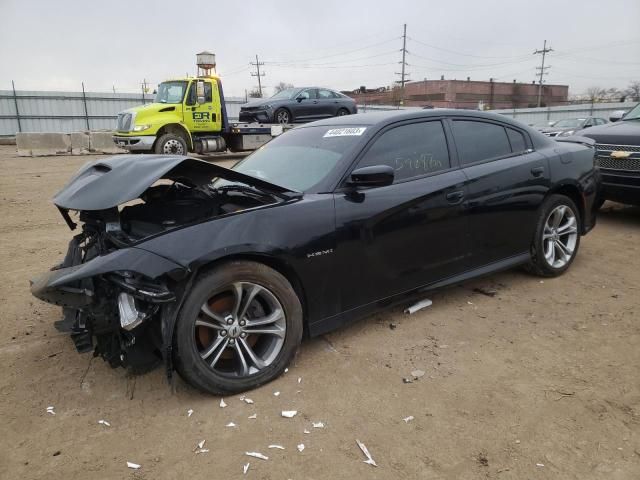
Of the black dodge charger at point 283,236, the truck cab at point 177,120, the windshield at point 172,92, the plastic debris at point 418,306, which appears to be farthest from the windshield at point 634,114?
the windshield at point 172,92

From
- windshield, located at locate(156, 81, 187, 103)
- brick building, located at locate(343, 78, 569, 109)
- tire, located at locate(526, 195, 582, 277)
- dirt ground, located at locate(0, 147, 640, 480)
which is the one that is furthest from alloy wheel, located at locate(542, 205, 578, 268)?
brick building, located at locate(343, 78, 569, 109)

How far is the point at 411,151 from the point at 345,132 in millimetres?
524

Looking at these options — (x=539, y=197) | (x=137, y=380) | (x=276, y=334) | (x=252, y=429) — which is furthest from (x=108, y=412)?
(x=539, y=197)

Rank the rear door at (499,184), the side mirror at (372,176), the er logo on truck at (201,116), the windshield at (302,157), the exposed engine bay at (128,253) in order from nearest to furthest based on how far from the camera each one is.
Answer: the exposed engine bay at (128,253), the side mirror at (372,176), the windshield at (302,157), the rear door at (499,184), the er logo on truck at (201,116)

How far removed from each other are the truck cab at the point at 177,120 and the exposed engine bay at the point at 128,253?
11180mm

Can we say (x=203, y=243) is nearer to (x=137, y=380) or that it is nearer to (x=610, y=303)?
(x=137, y=380)

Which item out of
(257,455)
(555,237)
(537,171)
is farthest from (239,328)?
(555,237)

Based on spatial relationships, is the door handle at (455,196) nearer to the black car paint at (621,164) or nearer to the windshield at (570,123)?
the black car paint at (621,164)

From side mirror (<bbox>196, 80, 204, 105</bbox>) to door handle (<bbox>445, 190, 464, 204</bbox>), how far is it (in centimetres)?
1267

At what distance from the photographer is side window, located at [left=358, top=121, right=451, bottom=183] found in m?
3.44

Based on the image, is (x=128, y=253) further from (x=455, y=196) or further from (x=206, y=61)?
(x=206, y=61)

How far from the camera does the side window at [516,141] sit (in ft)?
14.0

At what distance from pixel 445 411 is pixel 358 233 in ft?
3.95

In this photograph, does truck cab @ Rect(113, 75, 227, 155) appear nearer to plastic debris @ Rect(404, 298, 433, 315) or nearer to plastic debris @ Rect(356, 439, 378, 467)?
plastic debris @ Rect(404, 298, 433, 315)
